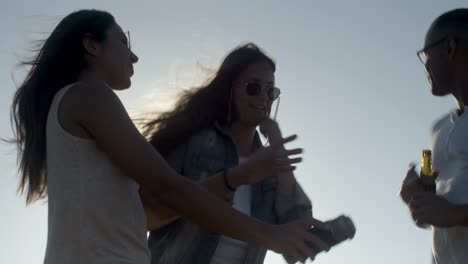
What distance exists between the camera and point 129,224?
285 centimetres

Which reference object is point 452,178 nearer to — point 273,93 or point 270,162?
point 270,162

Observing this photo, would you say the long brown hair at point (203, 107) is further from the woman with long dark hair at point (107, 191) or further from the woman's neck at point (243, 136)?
the woman with long dark hair at point (107, 191)

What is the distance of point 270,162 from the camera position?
11.1 feet

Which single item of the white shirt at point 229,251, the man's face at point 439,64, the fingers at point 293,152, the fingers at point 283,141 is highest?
the man's face at point 439,64

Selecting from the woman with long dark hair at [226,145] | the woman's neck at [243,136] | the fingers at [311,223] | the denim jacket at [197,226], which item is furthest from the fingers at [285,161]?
the woman's neck at [243,136]

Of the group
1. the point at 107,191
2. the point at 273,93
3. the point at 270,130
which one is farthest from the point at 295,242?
the point at 273,93

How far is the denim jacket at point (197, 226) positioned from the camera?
4680 millimetres

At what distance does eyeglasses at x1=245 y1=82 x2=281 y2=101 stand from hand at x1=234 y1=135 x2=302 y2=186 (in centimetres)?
199

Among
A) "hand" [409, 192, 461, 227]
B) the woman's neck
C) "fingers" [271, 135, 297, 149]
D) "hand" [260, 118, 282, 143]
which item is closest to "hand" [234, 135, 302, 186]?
"fingers" [271, 135, 297, 149]

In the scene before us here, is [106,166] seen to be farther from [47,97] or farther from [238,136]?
[238,136]

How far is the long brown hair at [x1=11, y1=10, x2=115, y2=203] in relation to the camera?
10.3 ft

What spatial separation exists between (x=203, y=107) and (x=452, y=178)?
86.5 inches

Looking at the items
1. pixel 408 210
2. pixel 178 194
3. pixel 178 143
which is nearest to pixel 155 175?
pixel 178 194

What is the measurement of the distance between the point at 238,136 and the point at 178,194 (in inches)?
104
